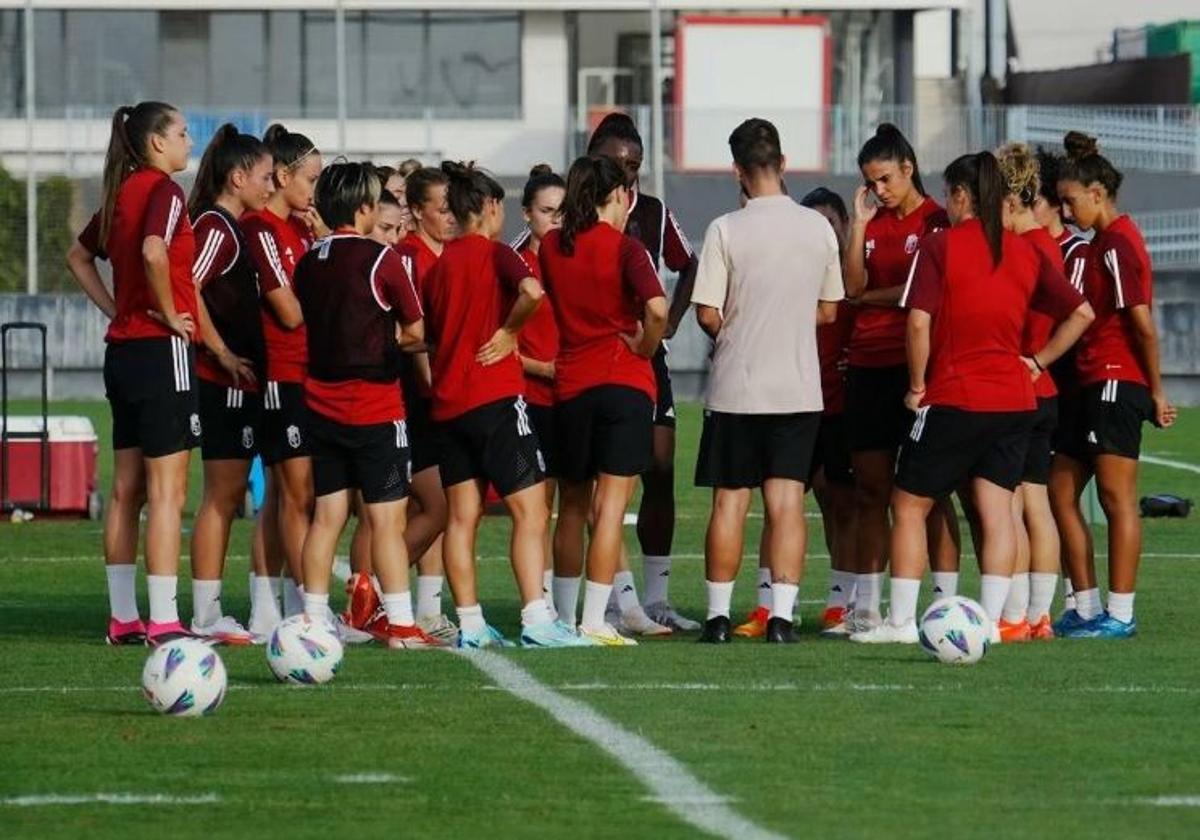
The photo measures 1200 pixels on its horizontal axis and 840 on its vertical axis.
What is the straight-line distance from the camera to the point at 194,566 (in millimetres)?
12164

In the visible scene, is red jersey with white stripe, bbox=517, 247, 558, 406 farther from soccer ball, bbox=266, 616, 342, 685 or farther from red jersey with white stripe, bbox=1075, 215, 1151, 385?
red jersey with white stripe, bbox=1075, 215, 1151, 385

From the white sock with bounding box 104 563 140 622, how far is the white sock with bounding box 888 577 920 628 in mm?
3227

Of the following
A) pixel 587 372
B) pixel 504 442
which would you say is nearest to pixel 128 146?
pixel 504 442

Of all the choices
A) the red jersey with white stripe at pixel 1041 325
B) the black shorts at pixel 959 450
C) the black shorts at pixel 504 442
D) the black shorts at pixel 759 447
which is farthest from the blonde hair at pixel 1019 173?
the black shorts at pixel 504 442

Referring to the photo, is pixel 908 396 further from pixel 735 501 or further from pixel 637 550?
pixel 637 550

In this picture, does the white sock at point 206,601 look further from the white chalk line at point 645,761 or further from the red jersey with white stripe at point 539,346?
the white chalk line at point 645,761

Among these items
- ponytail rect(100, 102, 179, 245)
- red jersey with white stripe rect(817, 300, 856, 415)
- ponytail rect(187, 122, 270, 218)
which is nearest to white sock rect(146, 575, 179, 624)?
ponytail rect(100, 102, 179, 245)

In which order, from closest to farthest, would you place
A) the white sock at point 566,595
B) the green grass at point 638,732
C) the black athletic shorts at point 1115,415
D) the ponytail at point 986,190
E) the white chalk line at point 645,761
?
1. the white chalk line at point 645,761
2. the green grass at point 638,732
3. the ponytail at point 986,190
4. the black athletic shorts at point 1115,415
5. the white sock at point 566,595

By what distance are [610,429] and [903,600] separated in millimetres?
1436

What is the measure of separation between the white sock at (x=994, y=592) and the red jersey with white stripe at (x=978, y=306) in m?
0.71

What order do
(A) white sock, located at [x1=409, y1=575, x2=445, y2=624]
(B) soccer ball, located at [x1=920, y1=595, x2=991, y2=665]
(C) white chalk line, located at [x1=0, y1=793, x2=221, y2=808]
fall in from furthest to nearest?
(A) white sock, located at [x1=409, y1=575, x2=445, y2=624]
(B) soccer ball, located at [x1=920, y1=595, x2=991, y2=665]
(C) white chalk line, located at [x1=0, y1=793, x2=221, y2=808]

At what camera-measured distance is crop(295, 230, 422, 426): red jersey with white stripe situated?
11305 millimetres

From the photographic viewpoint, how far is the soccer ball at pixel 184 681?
365 inches

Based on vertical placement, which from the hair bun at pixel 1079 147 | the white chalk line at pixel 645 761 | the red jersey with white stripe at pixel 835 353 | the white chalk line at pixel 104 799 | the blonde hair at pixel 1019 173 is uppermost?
the hair bun at pixel 1079 147
